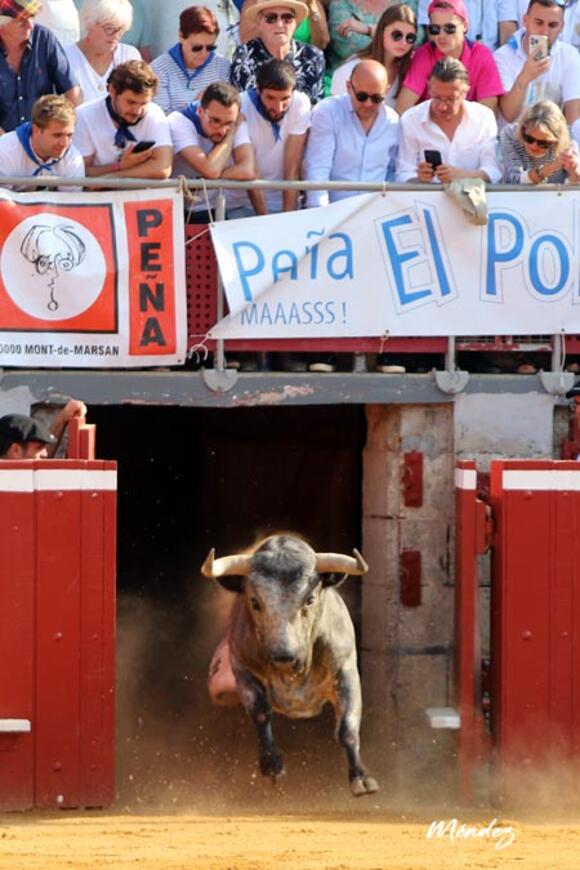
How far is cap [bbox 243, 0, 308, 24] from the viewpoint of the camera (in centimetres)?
1262

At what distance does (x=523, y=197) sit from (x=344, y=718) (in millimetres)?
3329

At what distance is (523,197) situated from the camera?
12180 mm

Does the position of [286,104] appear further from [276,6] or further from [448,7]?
[448,7]

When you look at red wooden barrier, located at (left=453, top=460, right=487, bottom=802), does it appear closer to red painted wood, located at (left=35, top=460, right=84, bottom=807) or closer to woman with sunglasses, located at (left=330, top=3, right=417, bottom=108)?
red painted wood, located at (left=35, top=460, right=84, bottom=807)

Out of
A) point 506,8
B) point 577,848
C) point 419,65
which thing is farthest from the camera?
point 506,8

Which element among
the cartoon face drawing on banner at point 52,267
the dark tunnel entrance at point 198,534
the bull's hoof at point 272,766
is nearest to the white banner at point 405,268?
the cartoon face drawing on banner at point 52,267

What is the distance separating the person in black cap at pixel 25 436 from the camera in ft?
36.3

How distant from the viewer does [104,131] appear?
470 inches

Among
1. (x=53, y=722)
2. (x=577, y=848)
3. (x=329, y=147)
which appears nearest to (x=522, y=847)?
(x=577, y=848)

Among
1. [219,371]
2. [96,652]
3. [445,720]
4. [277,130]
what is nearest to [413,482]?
[219,371]

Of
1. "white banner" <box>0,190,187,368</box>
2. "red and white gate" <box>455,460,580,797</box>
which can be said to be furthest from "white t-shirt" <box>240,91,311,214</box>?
"red and white gate" <box>455,460,580,797</box>

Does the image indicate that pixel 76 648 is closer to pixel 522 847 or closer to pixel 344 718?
pixel 344 718

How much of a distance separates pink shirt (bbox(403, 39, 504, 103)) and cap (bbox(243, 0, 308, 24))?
0.75 m

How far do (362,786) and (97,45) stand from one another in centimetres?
495
